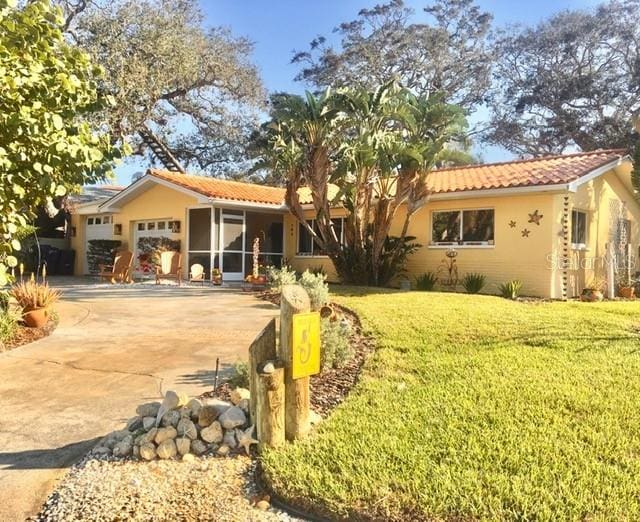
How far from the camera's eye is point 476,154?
3850cm

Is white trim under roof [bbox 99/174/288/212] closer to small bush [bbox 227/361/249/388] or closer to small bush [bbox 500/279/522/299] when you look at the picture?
small bush [bbox 500/279/522/299]

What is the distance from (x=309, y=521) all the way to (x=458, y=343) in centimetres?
459

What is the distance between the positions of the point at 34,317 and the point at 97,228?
15.6 meters

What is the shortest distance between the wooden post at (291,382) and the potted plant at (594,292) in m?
12.0

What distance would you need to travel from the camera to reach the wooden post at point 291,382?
426cm

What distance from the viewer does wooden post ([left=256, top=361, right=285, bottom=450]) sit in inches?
163

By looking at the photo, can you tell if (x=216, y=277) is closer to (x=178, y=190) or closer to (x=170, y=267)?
(x=170, y=267)

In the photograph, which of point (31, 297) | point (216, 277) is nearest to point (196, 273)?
point (216, 277)

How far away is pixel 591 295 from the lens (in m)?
14.3

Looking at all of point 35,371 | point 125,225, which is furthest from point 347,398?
point 125,225

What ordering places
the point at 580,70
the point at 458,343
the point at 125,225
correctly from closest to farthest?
the point at 458,343 → the point at 125,225 → the point at 580,70

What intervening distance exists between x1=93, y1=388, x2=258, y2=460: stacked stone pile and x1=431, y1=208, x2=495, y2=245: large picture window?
12.9 m

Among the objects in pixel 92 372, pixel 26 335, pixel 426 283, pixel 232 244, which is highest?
pixel 232 244

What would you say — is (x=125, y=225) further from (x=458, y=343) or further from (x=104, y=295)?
(x=458, y=343)
